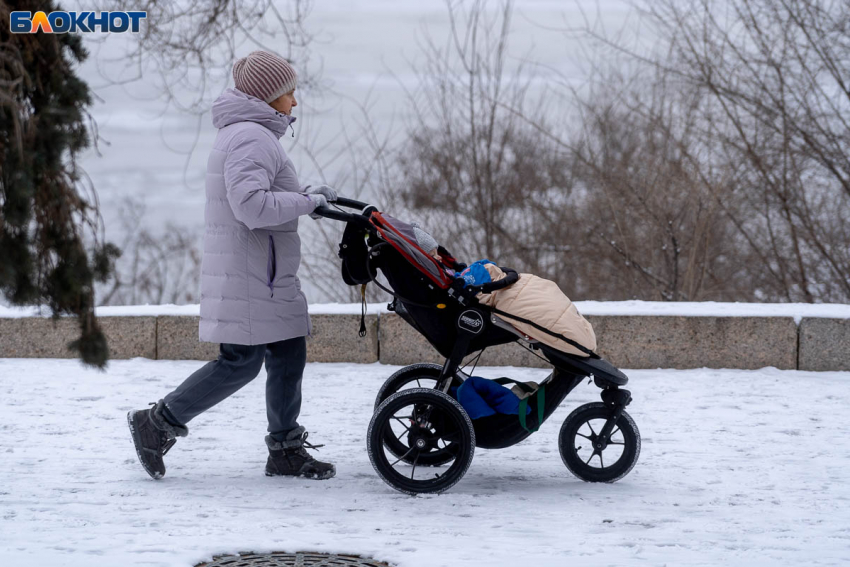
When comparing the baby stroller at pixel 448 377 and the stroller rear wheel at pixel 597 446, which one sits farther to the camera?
the stroller rear wheel at pixel 597 446

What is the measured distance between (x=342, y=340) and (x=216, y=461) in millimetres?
2567

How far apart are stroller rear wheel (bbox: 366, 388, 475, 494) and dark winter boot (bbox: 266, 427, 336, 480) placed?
1.21 feet

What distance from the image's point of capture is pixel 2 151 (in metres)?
2.92

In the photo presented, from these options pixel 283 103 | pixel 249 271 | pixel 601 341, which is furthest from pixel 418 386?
pixel 601 341

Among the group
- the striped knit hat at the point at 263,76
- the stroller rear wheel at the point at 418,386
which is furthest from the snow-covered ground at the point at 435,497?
the striped knit hat at the point at 263,76

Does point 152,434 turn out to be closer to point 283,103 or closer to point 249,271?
point 249,271

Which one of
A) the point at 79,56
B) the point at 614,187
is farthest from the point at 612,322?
the point at 79,56

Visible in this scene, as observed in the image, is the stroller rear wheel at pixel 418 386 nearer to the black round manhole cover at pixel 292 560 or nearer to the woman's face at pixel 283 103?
the black round manhole cover at pixel 292 560

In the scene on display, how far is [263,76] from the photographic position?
4.14 meters

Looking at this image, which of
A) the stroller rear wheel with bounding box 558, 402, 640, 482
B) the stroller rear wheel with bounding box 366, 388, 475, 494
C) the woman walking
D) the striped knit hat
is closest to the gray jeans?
the woman walking

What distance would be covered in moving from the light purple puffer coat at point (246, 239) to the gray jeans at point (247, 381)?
109mm

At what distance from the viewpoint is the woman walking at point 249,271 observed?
160 inches

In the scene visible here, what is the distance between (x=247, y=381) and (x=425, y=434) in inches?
31.3

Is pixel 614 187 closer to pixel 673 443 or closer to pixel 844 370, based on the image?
pixel 844 370
